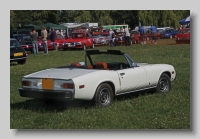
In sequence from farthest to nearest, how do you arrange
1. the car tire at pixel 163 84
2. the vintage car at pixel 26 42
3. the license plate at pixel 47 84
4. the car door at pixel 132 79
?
1. the vintage car at pixel 26 42
2. the car tire at pixel 163 84
3. the car door at pixel 132 79
4. the license plate at pixel 47 84

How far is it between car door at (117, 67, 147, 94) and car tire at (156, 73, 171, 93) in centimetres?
48

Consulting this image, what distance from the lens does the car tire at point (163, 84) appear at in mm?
7848

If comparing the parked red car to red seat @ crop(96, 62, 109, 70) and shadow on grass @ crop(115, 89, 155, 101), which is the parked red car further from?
red seat @ crop(96, 62, 109, 70)

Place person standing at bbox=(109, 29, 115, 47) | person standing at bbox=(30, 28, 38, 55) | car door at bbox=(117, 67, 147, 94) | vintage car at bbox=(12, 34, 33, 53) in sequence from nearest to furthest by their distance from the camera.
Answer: car door at bbox=(117, 67, 147, 94)
person standing at bbox=(109, 29, 115, 47)
person standing at bbox=(30, 28, 38, 55)
vintage car at bbox=(12, 34, 33, 53)

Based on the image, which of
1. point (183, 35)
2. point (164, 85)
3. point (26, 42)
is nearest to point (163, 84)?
point (164, 85)

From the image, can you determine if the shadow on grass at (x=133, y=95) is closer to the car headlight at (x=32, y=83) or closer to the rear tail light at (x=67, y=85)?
the rear tail light at (x=67, y=85)

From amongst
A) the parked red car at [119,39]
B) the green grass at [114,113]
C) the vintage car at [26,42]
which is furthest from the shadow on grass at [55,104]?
the vintage car at [26,42]

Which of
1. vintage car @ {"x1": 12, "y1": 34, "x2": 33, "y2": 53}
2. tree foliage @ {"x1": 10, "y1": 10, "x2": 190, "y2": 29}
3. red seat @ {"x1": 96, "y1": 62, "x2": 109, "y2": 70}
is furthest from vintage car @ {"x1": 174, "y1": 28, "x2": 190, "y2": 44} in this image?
vintage car @ {"x1": 12, "y1": 34, "x2": 33, "y2": 53}

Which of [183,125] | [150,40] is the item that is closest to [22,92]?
[183,125]

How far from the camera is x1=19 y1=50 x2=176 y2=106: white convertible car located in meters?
6.33

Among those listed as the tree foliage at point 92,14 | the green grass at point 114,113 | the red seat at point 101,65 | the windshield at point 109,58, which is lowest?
the green grass at point 114,113

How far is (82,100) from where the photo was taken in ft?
21.5

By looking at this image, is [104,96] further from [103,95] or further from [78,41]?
[78,41]

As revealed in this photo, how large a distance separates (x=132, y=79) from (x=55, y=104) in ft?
4.83
